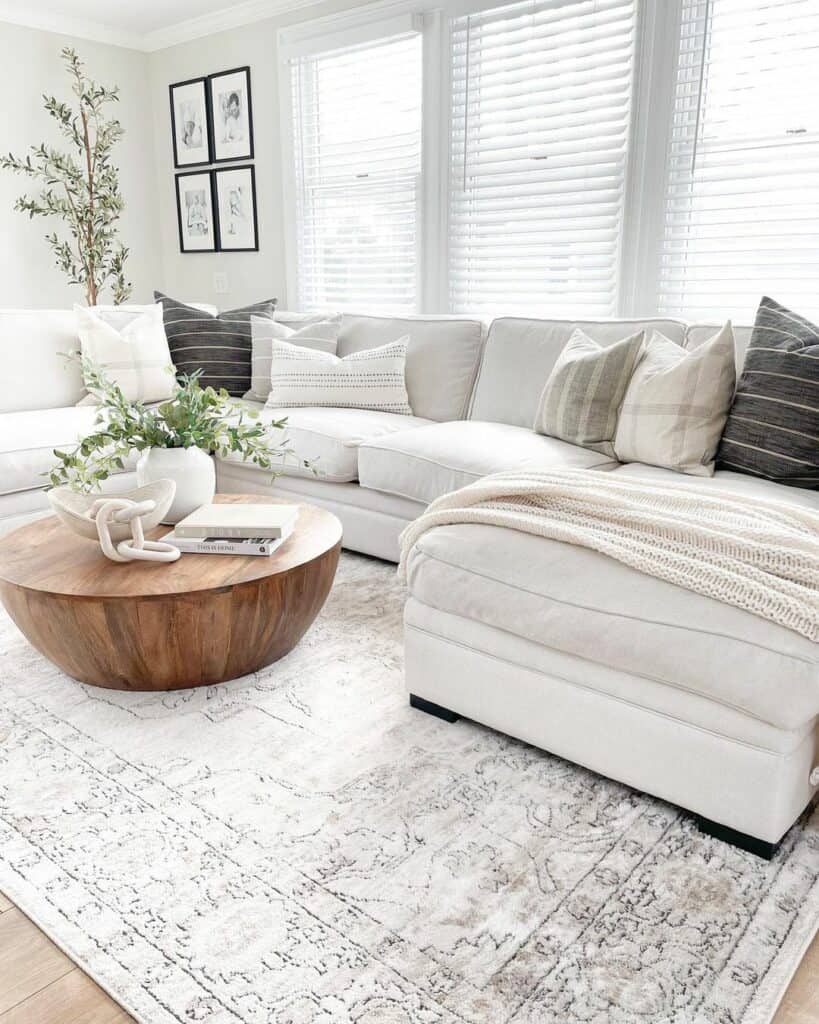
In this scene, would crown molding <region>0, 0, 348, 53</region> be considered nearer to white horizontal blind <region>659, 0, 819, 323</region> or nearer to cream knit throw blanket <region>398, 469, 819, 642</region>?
white horizontal blind <region>659, 0, 819, 323</region>

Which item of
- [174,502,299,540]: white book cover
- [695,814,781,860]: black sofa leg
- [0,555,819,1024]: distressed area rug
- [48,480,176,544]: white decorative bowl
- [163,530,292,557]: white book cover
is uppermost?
[48,480,176,544]: white decorative bowl

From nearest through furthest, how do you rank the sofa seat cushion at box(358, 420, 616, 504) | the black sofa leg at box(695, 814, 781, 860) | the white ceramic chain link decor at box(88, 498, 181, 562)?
1. the black sofa leg at box(695, 814, 781, 860)
2. the white ceramic chain link decor at box(88, 498, 181, 562)
3. the sofa seat cushion at box(358, 420, 616, 504)

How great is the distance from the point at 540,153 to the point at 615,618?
2.87m

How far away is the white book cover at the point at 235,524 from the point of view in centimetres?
219

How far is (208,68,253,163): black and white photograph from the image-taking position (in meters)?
4.98

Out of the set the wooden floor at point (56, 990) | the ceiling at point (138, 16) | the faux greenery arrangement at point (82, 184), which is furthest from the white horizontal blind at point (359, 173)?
the wooden floor at point (56, 990)

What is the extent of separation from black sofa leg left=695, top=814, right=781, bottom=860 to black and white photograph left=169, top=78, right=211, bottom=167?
4959 millimetres

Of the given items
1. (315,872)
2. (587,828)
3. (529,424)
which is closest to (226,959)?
(315,872)

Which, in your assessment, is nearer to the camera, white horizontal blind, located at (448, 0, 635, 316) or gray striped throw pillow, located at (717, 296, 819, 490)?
gray striped throw pillow, located at (717, 296, 819, 490)

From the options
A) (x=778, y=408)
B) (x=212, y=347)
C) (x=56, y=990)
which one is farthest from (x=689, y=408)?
(x=212, y=347)

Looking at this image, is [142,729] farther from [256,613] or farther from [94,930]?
[94,930]

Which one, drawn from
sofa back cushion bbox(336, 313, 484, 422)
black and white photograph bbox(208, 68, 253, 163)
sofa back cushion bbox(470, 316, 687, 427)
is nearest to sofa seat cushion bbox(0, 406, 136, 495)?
sofa back cushion bbox(336, 313, 484, 422)

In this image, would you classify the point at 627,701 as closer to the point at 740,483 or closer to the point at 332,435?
the point at 740,483

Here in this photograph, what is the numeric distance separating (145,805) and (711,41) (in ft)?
10.9
